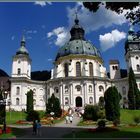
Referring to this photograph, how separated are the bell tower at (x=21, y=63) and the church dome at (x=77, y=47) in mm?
10183

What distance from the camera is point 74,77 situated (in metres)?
85.2

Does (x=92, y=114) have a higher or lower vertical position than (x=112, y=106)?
lower

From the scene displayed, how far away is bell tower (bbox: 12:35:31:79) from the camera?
3533 inches

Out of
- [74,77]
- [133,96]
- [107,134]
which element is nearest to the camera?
[107,134]

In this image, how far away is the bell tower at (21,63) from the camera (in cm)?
8975

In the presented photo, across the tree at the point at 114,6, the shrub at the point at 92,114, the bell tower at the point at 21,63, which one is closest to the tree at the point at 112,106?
the shrub at the point at 92,114

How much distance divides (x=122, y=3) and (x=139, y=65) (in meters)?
71.9

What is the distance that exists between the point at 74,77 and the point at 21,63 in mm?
17488

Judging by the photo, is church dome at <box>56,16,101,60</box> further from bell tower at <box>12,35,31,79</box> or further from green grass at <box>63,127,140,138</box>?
green grass at <box>63,127,140,138</box>

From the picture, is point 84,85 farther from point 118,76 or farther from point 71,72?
point 118,76

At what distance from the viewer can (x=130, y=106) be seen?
74562 mm

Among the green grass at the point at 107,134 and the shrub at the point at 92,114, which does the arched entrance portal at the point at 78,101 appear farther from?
the green grass at the point at 107,134

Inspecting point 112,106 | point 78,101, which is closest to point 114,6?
point 112,106

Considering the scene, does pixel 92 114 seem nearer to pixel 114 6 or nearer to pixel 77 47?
pixel 114 6
